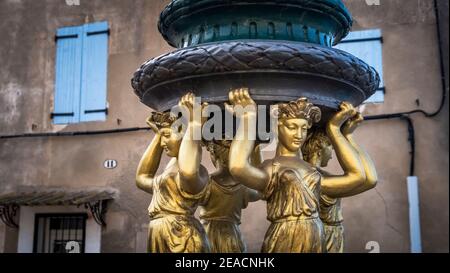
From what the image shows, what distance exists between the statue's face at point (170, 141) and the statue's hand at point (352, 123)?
0.76 m

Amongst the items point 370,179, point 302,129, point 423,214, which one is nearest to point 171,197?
point 302,129

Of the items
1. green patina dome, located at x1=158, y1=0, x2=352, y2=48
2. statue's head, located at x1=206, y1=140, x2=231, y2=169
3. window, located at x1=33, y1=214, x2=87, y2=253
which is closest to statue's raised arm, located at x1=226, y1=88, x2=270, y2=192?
green patina dome, located at x1=158, y1=0, x2=352, y2=48

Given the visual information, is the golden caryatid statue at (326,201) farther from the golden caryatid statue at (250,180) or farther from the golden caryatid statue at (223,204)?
the golden caryatid statue at (223,204)

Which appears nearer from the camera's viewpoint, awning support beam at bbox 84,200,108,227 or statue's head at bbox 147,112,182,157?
statue's head at bbox 147,112,182,157

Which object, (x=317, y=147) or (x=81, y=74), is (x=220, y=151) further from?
(x=81, y=74)

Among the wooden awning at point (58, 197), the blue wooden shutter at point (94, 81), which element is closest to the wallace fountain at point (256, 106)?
the wooden awning at point (58, 197)

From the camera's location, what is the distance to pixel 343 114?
267 centimetres

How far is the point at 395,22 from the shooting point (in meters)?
8.26

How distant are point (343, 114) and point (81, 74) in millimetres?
6979

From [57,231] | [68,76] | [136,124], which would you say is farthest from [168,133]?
[57,231]

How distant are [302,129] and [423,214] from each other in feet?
18.7

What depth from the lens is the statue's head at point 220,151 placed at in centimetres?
293

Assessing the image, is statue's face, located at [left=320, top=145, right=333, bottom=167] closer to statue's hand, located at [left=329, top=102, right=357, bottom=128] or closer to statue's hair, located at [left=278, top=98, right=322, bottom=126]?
statue's hand, located at [left=329, top=102, right=357, bottom=128]

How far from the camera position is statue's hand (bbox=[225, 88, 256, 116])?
248 cm
